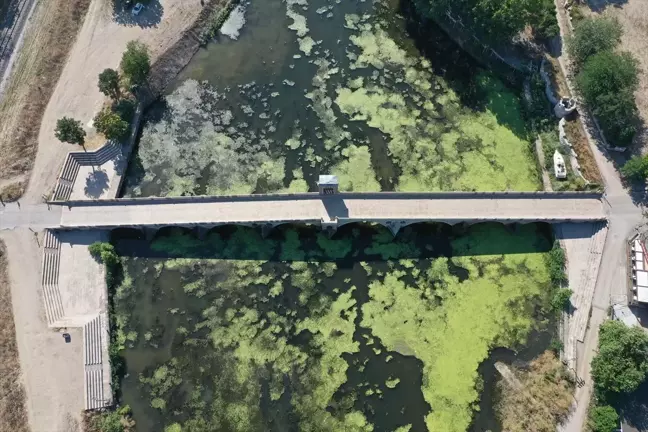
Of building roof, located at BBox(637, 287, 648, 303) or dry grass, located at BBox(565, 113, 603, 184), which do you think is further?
dry grass, located at BBox(565, 113, 603, 184)

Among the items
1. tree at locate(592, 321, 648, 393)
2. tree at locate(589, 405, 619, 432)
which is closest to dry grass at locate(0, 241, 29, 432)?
tree at locate(589, 405, 619, 432)

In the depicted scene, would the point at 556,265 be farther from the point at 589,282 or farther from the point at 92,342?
the point at 92,342

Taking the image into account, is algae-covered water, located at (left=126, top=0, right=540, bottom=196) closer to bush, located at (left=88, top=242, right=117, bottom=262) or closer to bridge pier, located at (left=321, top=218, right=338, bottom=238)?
bridge pier, located at (left=321, top=218, right=338, bottom=238)

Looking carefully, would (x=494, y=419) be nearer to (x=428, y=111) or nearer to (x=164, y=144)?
(x=428, y=111)

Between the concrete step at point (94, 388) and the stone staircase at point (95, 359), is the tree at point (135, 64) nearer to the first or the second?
the stone staircase at point (95, 359)

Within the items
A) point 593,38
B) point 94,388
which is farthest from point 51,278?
point 593,38

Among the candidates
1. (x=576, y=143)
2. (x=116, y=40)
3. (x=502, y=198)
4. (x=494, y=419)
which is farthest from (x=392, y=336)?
(x=116, y=40)
